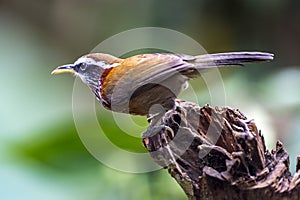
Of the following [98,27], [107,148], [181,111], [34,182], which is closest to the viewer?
[181,111]

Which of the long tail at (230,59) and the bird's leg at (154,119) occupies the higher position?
the long tail at (230,59)

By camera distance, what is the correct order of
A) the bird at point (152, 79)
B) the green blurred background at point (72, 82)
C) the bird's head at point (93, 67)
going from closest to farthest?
the bird at point (152, 79) < the bird's head at point (93, 67) < the green blurred background at point (72, 82)

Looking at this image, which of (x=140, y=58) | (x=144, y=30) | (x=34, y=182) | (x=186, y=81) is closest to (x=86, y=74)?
(x=140, y=58)

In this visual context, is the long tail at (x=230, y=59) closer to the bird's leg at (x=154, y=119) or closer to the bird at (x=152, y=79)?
the bird at (x=152, y=79)

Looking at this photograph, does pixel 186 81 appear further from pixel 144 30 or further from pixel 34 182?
pixel 144 30

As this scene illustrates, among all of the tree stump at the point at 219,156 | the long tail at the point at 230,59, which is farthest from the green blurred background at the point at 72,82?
the tree stump at the point at 219,156

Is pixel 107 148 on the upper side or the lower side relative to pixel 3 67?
lower

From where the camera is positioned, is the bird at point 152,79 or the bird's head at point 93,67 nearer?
the bird at point 152,79

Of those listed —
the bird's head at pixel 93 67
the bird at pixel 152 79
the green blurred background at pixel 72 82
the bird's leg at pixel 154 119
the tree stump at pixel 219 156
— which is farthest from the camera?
the green blurred background at pixel 72 82
